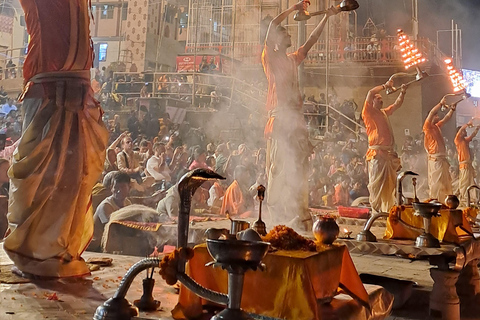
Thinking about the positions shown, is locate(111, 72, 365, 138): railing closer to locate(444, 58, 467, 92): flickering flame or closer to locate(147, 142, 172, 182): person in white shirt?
locate(444, 58, 467, 92): flickering flame

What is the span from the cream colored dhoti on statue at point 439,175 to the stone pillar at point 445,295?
766 centimetres

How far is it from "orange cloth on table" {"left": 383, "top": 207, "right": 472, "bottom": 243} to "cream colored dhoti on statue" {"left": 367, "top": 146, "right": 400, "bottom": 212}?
2759 millimetres

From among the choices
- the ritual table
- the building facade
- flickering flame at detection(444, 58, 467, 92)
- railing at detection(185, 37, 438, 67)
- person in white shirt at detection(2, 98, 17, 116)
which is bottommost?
the ritual table

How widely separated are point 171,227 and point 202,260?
172 inches

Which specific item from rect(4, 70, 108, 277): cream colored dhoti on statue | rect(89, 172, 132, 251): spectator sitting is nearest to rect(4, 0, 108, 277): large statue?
rect(4, 70, 108, 277): cream colored dhoti on statue

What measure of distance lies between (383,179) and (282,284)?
23.8 feet

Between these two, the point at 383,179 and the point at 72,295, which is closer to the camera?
the point at 72,295

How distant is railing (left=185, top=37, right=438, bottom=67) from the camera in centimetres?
2309

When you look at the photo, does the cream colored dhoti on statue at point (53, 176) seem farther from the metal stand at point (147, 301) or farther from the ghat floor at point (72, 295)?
the metal stand at point (147, 301)

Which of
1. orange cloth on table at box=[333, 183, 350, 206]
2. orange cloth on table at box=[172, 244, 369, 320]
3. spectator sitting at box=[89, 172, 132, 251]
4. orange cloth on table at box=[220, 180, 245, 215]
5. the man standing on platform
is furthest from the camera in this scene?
the man standing on platform

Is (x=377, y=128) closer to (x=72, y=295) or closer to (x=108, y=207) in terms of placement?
(x=108, y=207)

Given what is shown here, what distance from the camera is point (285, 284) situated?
2.68m

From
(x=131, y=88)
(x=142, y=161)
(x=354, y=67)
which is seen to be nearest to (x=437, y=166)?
(x=142, y=161)

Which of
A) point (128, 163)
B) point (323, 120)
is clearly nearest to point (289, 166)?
point (128, 163)
